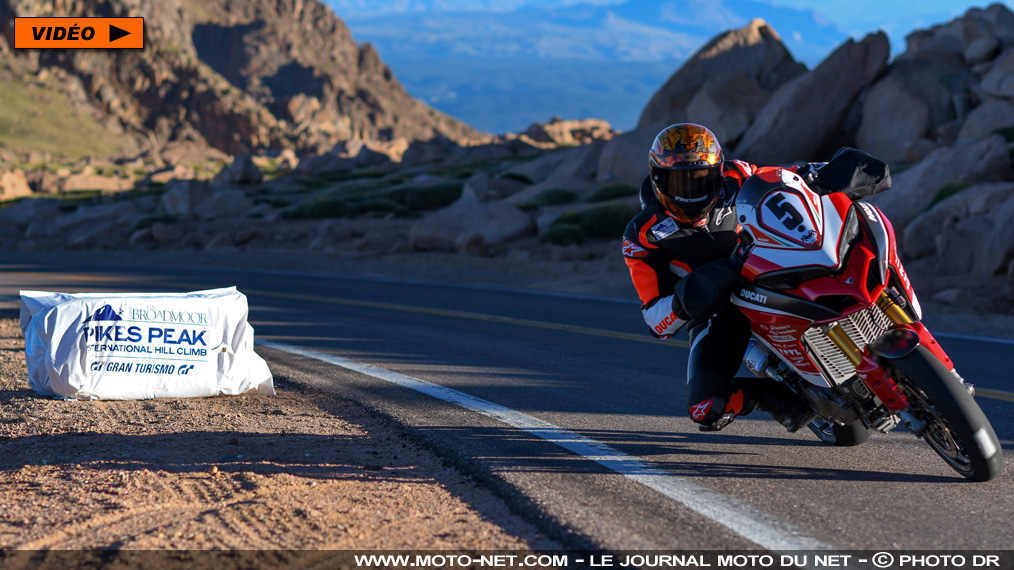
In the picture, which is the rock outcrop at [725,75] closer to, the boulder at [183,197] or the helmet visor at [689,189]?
the boulder at [183,197]

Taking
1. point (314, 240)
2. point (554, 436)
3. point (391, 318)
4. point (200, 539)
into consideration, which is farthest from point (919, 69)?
point (200, 539)

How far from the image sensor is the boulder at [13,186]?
157ft

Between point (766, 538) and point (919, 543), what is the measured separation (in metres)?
0.65

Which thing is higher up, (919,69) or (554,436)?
(919,69)

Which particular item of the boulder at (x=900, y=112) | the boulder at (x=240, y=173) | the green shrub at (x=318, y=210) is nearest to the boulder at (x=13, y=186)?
the boulder at (x=240, y=173)

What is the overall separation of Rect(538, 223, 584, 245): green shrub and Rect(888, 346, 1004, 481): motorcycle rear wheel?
1687 cm

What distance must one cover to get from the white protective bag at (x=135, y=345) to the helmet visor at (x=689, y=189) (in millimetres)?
3480

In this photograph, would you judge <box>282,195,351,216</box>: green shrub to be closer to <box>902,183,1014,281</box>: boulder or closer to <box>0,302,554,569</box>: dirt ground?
<box>902,183,1014,281</box>: boulder

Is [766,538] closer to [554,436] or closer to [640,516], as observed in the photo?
[640,516]


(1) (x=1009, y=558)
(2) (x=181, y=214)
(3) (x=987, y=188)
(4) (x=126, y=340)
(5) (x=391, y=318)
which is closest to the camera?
(1) (x=1009, y=558)

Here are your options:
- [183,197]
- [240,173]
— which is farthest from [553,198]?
[240,173]

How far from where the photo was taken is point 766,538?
3.82 m

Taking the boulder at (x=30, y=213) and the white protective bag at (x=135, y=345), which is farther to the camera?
the boulder at (x=30, y=213)

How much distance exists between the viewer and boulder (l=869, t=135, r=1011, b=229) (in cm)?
1856
